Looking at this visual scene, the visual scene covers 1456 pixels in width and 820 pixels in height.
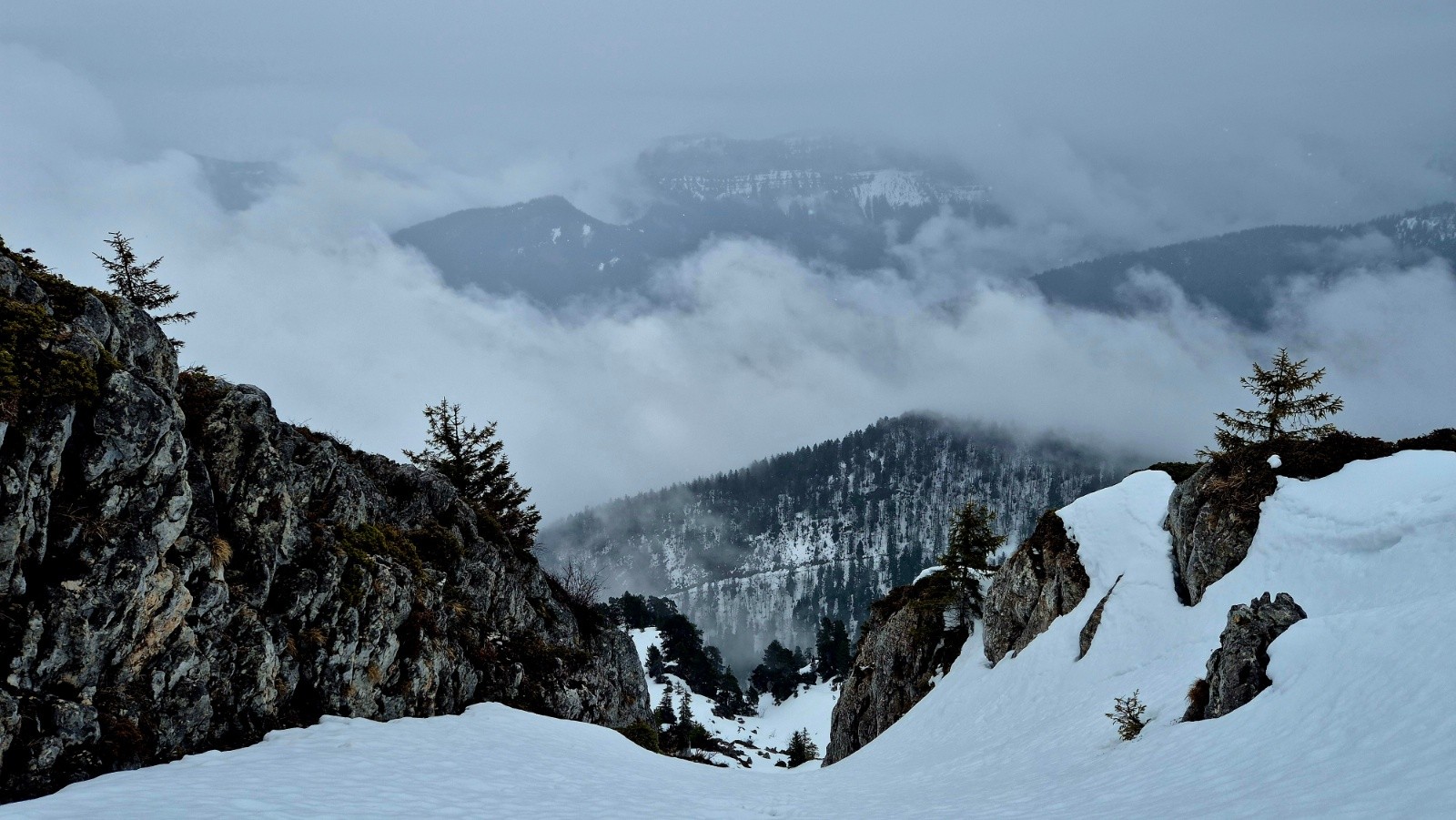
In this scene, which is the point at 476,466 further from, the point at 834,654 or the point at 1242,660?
the point at 834,654

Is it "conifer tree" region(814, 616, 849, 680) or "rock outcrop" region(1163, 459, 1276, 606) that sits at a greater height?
"rock outcrop" region(1163, 459, 1276, 606)

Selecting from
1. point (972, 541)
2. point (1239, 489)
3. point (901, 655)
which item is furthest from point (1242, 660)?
point (901, 655)

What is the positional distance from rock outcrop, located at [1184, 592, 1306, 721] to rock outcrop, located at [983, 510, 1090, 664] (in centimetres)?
1284

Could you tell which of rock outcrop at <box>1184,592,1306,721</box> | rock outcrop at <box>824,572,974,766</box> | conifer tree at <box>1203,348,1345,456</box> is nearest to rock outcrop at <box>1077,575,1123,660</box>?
rock outcrop at <box>1184,592,1306,721</box>

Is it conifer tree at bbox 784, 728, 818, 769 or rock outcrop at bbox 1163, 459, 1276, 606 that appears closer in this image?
rock outcrop at bbox 1163, 459, 1276, 606

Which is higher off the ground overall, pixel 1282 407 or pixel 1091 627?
pixel 1282 407

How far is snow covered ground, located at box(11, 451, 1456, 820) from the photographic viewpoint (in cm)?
873

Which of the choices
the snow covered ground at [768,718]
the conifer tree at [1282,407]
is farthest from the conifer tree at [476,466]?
the snow covered ground at [768,718]

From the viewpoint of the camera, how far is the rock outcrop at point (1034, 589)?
27.7 meters

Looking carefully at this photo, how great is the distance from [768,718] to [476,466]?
88.8 meters

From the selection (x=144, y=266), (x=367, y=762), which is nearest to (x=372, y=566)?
(x=367, y=762)

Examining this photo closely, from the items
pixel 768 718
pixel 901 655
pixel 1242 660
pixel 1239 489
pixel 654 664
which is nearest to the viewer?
pixel 1242 660

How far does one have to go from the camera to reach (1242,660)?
12.9 meters

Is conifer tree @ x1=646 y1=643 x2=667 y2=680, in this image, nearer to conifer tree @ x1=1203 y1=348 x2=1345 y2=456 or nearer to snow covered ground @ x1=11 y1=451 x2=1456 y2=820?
snow covered ground @ x1=11 y1=451 x2=1456 y2=820
